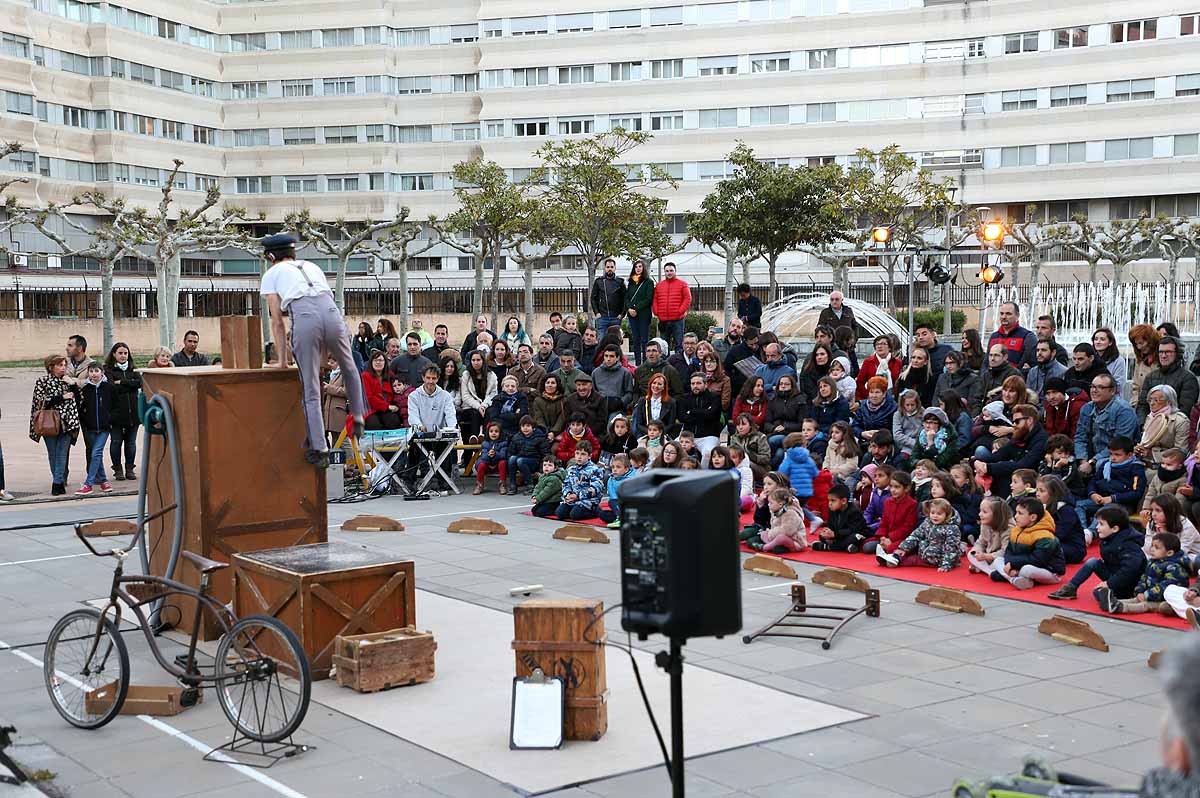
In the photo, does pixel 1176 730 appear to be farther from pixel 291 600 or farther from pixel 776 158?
pixel 776 158

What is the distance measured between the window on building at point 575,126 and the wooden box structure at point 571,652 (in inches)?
2612

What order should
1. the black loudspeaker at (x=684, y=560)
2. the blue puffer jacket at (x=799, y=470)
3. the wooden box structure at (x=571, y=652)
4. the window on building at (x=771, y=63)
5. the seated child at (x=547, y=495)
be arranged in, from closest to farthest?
1. the black loudspeaker at (x=684, y=560)
2. the wooden box structure at (x=571, y=652)
3. the blue puffer jacket at (x=799, y=470)
4. the seated child at (x=547, y=495)
5. the window on building at (x=771, y=63)

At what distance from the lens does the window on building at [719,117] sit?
69938 mm

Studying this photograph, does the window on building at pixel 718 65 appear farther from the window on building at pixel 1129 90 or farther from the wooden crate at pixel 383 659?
the wooden crate at pixel 383 659

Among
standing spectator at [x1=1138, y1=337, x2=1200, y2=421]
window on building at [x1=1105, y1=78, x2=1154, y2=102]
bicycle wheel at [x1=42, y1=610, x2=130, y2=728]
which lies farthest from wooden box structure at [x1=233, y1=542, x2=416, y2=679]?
window on building at [x1=1105, y1=78, x2=1154, y2=102]

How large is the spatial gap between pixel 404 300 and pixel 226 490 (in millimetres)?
50136

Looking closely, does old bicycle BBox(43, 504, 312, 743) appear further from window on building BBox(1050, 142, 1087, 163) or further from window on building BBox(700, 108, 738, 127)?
window on building BBox(700, 108, 738, 127)

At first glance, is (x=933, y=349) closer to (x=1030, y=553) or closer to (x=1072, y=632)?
(x=1030, y=553)

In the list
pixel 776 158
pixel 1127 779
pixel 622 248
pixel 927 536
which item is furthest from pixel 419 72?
pixel 1127 779

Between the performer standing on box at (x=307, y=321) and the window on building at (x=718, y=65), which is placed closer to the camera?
the performer standing on box at (x=307, y=321)

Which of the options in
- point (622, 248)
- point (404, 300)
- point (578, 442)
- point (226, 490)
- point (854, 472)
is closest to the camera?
point (226, 490)

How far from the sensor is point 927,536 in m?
13.6

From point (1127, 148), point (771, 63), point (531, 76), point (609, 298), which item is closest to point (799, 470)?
point (609, 298)

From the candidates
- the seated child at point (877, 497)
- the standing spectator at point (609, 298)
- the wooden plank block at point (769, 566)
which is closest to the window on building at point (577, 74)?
the standing spectator at point (609, 298)
